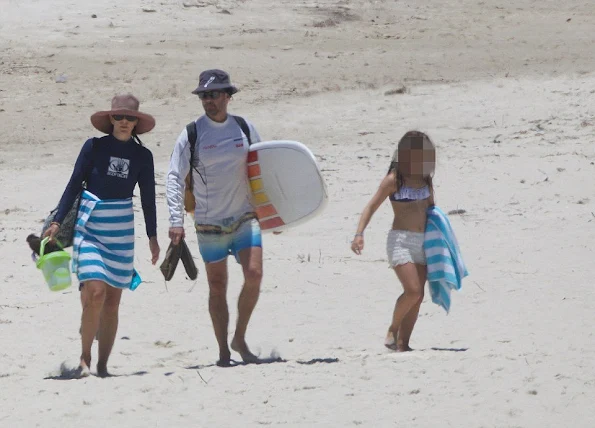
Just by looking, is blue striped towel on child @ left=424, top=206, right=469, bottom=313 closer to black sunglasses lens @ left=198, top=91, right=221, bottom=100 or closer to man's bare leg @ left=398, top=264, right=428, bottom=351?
man's bare leg @ left=398, top=264, right=428, bottom=351

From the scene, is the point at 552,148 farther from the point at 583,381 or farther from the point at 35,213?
the point at 583,381

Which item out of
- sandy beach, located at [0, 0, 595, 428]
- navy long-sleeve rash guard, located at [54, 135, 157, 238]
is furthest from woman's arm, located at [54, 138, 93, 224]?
sandy beach, located at [0, 0, 595, 428]

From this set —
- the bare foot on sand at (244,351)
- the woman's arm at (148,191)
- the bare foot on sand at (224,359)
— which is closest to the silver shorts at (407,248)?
the bare foot on sand at (244,351)

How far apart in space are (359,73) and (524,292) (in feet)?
32.3

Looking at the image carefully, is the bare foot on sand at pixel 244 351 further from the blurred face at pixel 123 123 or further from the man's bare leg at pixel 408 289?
the blurred face at pixel 123 123

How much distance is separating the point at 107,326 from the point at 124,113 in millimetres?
1230

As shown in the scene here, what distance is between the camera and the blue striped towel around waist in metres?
6.83

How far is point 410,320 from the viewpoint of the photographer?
734 centimetres

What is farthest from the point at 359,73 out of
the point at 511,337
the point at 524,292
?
the point at 511,337

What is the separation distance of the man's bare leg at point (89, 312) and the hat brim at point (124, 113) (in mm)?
876

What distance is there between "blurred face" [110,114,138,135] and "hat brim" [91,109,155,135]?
0.03 metres

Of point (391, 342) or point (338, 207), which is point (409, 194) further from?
point (338, 207)

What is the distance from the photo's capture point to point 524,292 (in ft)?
29.4

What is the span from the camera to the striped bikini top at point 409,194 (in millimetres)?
7273
